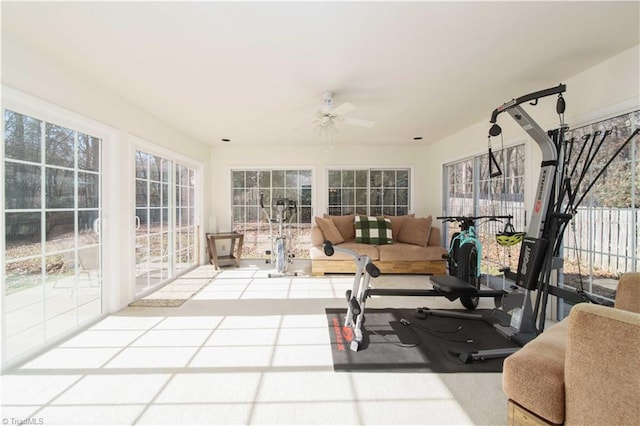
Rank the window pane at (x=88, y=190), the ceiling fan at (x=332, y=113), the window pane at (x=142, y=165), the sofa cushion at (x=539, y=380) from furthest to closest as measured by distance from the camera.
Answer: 1. the window pane at (x=142, y=165)
2. the ceiling fan at (x=332, y=113)
3. the window pane at (x=88, y=190)
4. the sofa cushion at (x=539, y=380)

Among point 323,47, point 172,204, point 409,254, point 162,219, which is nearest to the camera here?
point 323,47

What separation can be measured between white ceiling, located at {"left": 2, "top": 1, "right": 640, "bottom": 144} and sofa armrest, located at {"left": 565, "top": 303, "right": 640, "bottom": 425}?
1.76m

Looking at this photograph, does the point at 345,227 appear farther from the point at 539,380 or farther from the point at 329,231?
the point at 539,380

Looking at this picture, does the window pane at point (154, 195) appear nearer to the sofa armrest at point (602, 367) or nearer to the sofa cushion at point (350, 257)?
the sofa cushion at point (350, 257)

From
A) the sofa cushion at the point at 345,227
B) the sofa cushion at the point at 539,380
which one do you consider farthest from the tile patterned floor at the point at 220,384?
the sofa cushion at the point at 345,227

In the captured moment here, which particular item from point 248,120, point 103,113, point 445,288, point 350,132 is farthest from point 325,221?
point 103,113

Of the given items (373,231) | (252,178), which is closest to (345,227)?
(373,231)

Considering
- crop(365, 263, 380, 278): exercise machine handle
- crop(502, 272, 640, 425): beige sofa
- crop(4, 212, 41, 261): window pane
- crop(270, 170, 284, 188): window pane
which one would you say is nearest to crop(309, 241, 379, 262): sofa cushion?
crop(270, 170, 284, 188): window pane

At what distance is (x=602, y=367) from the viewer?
1.06m

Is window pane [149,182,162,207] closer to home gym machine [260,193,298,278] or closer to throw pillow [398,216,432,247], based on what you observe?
home gym machine [260,193,298,278]

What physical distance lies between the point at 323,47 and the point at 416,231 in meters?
3.75

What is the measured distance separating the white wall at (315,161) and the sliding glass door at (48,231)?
283 centimetres

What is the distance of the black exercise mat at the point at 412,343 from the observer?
205 cm

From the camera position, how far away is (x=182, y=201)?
464cm
